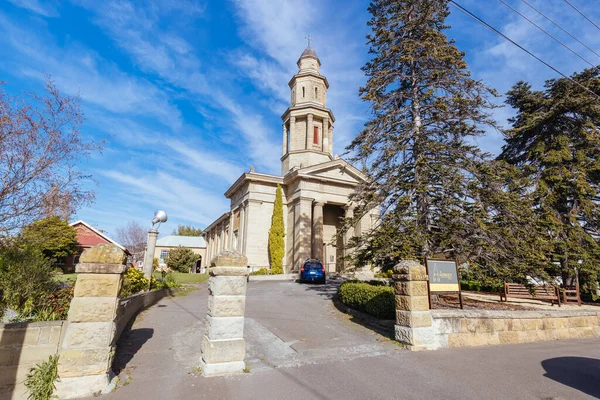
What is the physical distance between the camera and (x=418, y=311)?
21.7ft

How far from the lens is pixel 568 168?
16.7 m

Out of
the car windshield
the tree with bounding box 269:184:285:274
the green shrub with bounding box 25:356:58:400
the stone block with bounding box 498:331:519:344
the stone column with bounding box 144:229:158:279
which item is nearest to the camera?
the green shrub with bounding box 25:356:58:400

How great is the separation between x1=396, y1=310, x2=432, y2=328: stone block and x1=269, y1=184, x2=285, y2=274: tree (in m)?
19.9

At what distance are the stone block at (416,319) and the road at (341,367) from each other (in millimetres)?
557

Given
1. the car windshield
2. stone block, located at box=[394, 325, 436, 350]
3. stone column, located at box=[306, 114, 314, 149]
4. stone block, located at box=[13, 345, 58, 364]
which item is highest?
stone column, located at box=[306, 114, 314, 149]

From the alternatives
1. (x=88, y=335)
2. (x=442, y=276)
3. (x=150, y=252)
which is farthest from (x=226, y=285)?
(x=150, y=252)

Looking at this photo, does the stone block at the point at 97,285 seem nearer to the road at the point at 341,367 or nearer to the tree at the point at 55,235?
the road at the point at 341,367

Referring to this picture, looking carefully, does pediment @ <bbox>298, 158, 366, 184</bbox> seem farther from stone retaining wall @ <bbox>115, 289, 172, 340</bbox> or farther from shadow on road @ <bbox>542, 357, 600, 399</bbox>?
shadow on road @ <bbox>542, 357, 600, 399</bbox>

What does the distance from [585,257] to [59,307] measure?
20439mm

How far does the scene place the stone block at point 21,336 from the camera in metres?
4.12

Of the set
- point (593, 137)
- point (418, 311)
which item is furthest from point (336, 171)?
point (418, 311)

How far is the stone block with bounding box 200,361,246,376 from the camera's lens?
191 inches

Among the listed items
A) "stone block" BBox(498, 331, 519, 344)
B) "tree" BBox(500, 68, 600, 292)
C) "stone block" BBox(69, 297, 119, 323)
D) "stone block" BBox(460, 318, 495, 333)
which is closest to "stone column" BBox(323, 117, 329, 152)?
"tree" BBox(500, 68, 600, 292)

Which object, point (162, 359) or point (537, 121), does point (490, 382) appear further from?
point (537, 121)
